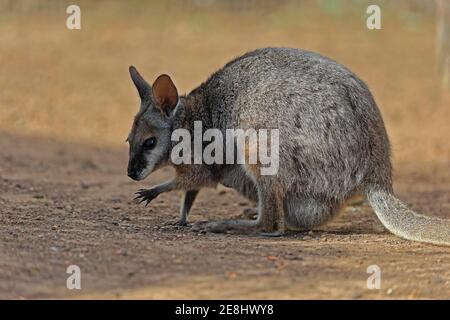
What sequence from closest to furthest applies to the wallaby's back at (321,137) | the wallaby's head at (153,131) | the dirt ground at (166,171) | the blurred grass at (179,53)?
the dirt ground at (166,171) < the wallaby's back at (321,137) < the wallaby's head at (153,131) < the blurred grass at (179,53)

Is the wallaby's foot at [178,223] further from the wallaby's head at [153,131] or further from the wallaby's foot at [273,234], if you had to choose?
the wallaby's foot at [273,234]

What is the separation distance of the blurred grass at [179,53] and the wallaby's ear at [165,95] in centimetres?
465

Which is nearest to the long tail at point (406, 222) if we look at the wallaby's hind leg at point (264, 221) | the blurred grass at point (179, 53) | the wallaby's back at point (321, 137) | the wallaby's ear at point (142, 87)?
the wallaby's back at point (321, 137)

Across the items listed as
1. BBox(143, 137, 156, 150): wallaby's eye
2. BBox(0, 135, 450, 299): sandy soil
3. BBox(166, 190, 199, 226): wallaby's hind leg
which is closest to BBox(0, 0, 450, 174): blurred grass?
BBox(0, 135, 450, 299): sandy soil

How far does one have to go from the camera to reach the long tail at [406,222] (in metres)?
6.67

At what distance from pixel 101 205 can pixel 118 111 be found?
5135mm

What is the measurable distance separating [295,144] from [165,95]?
1.17 metres

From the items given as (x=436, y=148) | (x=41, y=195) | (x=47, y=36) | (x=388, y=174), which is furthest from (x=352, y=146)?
(x=47, y=36)

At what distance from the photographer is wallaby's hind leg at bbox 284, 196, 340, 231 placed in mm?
7133

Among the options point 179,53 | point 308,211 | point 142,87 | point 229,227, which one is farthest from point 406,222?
point 179,53

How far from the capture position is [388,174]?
23.6ft

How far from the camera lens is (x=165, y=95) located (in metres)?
7.44

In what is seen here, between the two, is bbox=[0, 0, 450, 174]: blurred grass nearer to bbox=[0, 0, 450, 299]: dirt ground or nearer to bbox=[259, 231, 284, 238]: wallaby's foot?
bbox=[0, 0, 450, 299]: dirt ground

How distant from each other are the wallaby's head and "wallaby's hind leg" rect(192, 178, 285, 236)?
1.99 ft
